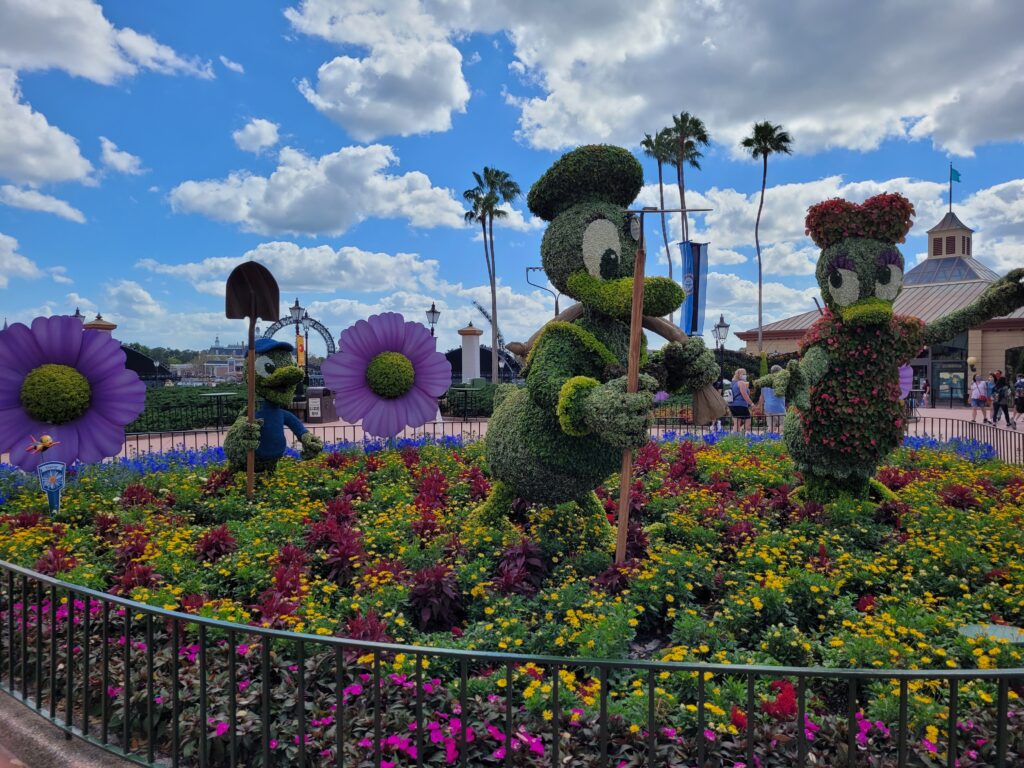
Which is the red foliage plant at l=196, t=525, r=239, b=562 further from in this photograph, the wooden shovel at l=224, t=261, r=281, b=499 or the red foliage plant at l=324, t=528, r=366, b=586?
the wooden shovel at l=224, t=261, r=281, b=499

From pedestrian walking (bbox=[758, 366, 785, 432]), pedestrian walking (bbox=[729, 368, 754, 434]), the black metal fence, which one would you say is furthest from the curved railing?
pedestrian walking (bbox=[729, 368, 754, 434])

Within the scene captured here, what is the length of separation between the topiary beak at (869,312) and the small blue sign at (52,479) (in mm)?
7262

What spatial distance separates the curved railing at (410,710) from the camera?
7.75ft

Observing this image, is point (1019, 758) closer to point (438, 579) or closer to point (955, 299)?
point (438, 579)

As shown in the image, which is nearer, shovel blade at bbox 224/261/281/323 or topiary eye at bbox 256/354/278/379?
shovel blade at bbox 224/261/281/323

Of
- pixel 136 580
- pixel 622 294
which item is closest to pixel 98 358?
pixel 136 580

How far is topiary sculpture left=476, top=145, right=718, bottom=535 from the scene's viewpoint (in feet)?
14.9

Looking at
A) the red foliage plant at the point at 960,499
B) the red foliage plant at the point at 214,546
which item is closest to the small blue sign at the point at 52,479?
the red foliage plant at the point at 214,546

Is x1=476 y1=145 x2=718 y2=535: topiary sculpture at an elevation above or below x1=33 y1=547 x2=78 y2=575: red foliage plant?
above

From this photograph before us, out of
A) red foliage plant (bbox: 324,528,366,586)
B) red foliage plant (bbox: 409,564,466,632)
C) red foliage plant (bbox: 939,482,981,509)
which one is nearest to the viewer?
red foliage plant (bbox: 409,564,466,632)

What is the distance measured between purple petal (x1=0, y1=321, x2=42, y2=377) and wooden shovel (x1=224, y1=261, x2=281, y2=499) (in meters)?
1.76

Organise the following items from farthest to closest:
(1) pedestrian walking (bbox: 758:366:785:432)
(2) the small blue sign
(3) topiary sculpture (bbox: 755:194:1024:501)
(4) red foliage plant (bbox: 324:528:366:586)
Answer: (1) pedestrian walking (bbox: 758:366:785:432), (2) the small blue sign, (3) topiary sculpture (bbox: 755:194:1024:501), (4) red foliage plant (bbox: 324:528:366:586)

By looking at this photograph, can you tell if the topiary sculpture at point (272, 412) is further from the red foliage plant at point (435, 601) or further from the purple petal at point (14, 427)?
the red foliage plant at point (435, 601)

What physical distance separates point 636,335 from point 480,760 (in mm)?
2398
